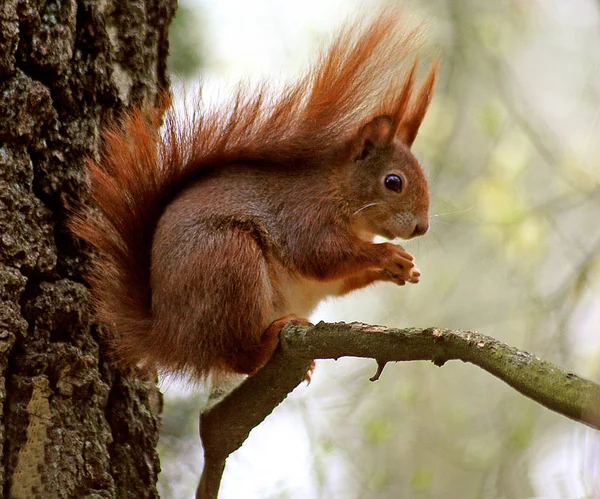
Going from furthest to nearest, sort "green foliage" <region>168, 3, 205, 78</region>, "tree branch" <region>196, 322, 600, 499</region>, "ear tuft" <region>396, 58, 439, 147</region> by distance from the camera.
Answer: "green foliage" <region>168, 3, 205, 78</region> < "ear tuft" <region>396, 58, 439, 147</region> < "tree branch" <region>196, 322, 600, 499</region>

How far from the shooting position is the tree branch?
86 centimetres

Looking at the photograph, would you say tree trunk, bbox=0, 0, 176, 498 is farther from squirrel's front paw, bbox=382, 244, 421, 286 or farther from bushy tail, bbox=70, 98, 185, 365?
squirrel's front paw, bbox=382, 244, 421, 286

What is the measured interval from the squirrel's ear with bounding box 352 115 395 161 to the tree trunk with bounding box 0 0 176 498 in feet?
1.87

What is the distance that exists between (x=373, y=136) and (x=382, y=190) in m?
0.13

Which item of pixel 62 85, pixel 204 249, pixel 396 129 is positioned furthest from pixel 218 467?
pixel 396 129

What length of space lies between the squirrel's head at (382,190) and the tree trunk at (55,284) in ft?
1.88

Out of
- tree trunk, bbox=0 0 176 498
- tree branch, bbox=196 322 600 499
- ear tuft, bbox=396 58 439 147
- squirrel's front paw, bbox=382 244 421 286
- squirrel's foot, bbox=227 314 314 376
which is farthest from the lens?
ear tuft, bbox=396 58 439 147

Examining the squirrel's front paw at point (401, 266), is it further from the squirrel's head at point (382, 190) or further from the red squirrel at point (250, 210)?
the squirrel's head at point (382, 190)

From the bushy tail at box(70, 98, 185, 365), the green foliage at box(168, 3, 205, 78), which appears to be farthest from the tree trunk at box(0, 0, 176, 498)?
the green foliage at box(168, 3, 205, 78)

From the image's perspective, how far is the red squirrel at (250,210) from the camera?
4.75 ft

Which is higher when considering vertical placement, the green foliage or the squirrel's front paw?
the green foliage

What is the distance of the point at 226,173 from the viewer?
5.39 ft

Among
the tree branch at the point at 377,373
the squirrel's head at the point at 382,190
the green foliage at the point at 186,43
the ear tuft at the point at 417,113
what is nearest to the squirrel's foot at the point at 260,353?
the tree branch at the point at 377,373

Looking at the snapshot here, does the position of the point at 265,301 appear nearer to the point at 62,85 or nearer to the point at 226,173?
the point at 226,173
